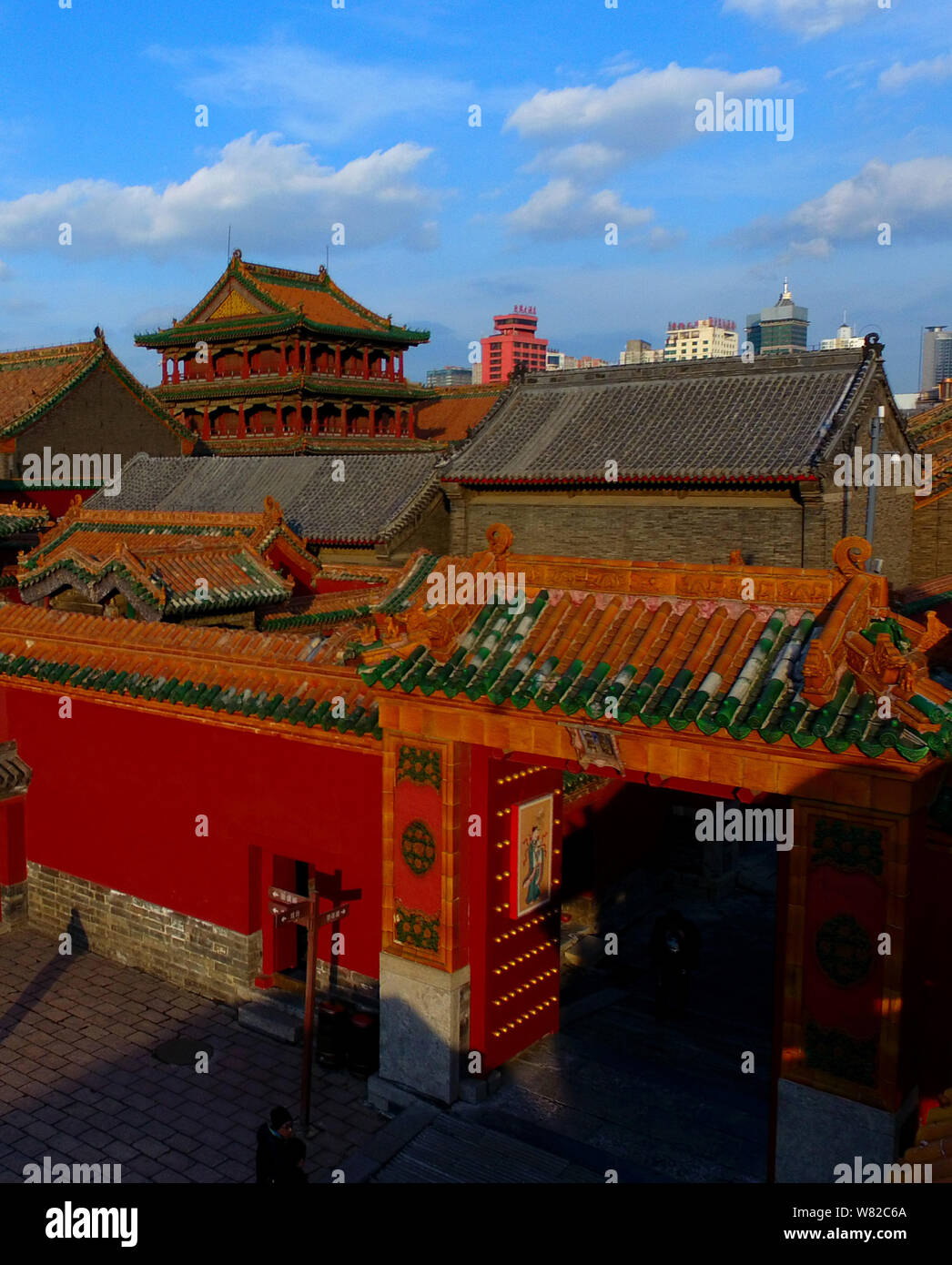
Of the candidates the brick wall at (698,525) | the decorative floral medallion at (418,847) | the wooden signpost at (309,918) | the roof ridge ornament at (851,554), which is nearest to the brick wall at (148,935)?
the wooden signpost at (309,918)

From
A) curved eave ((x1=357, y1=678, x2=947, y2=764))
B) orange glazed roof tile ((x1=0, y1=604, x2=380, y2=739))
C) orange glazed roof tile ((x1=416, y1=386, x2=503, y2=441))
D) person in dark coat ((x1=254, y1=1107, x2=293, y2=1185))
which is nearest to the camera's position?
curved eave ((x1=357, y1=678, x2=947, y2=764))

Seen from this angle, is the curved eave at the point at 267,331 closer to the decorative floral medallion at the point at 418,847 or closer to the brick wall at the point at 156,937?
the brick wall at the point at 156,937

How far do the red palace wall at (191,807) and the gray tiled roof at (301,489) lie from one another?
16.0 m

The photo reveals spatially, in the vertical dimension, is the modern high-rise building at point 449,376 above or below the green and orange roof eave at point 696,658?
above

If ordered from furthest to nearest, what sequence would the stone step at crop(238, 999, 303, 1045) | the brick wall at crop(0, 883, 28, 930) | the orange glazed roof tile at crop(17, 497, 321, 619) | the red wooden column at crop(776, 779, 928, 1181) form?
the orange glazed roof tile at crop(17, 497, 321, 619) < the brick wall at crop(0, 883, 28, 930) < the stone step at crop(238, 999, 303, 1045) < the red wooden column at crop(776, 779, 928, 1181)

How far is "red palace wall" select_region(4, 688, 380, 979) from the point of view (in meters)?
11.2

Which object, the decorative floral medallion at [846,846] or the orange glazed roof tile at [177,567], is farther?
the orange glazed roof tile at [177,567]

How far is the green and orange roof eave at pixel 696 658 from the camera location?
7.21 meters

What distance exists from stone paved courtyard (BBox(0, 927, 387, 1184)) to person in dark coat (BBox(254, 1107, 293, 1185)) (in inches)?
50.8

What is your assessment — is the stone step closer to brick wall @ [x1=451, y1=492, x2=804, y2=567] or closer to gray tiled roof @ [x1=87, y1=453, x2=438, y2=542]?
brick wall @ [x1=451, y1=492, x2=804, y2=567]

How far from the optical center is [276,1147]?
8.20 meters

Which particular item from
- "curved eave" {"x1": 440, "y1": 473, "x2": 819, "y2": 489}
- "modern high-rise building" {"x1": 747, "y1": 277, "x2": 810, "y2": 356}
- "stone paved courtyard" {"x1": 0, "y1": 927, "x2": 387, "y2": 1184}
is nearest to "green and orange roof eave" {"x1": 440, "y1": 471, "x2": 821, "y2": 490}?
"curved eave" {"x1": 440, "y1": 473, "x2": 819, "y2": 489}

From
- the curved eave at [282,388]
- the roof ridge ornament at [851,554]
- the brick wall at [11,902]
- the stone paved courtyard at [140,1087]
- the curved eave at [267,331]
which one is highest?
the curved eave at [267,331]

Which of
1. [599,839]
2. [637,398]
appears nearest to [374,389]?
[637,398]
